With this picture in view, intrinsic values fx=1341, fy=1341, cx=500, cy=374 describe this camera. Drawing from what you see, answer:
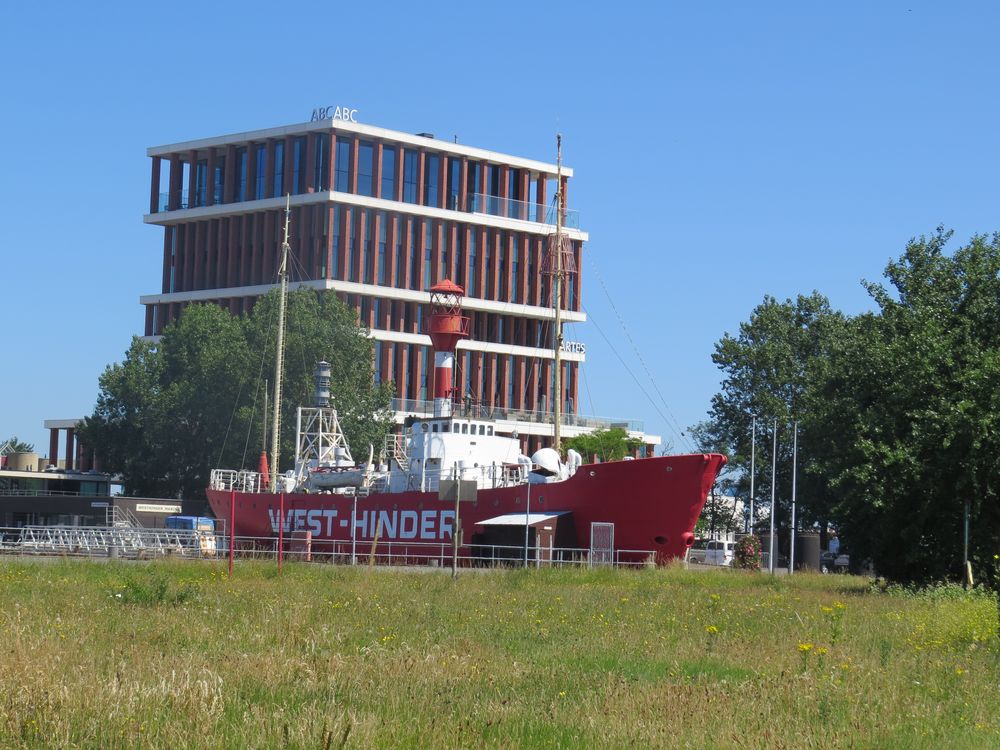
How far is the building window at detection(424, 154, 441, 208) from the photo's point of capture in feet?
339

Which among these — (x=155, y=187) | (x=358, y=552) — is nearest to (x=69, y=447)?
(x=155, y=187)

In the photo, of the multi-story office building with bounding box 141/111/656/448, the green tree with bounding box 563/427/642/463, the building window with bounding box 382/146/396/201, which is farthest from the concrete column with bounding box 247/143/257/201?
the green tree with bounding box 563/427/642/463

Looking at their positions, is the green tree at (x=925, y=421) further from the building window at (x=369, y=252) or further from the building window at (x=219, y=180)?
the building window at (x=219, y=180)

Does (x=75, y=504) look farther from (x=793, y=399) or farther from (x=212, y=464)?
(x=793, y=399)

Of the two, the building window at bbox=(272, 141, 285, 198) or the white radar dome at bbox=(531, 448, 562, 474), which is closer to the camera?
the white radar dome at bbox=(531, 448, 562, 474)

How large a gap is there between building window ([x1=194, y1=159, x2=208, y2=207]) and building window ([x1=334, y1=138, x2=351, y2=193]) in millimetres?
13975

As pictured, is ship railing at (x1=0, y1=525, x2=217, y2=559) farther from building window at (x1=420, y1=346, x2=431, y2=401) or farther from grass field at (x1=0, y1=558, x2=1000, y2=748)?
building window at (x1=420, y1=346, x2=431, y2=401)

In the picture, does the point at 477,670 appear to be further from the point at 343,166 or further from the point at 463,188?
the point at 463,188

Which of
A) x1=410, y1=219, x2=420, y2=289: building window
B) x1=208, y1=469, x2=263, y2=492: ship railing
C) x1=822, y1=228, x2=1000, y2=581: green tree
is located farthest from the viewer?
x1=410, y1=219, x2=420, y2=289: building window

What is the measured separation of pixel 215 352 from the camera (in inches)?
3374

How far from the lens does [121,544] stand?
54031 mm

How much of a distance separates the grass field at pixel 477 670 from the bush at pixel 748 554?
82.8 ft

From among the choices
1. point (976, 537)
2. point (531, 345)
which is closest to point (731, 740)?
point (976, 537)

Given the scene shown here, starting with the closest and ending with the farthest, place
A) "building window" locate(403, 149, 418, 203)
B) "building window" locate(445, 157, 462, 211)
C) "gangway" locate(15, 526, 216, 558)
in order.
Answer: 1. "gangway" locate(15, 526, 216, 558)
2. "building window" locate(403, 149, 418, 203)
3. "building window" locate(445, 157, 462, 211)
